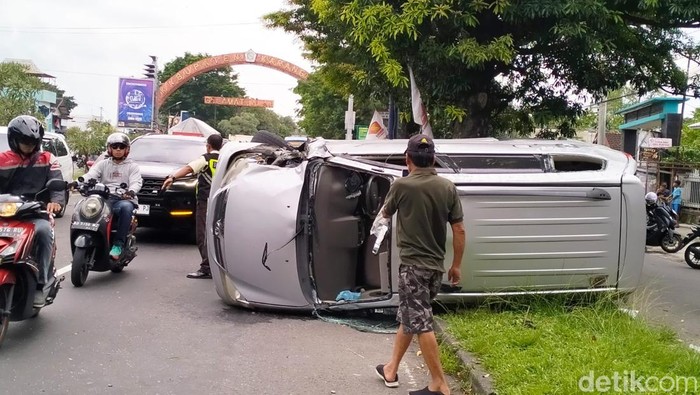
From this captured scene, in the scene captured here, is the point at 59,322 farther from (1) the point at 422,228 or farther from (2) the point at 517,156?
(2) the point at 517,156

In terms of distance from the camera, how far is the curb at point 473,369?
4.23 metres

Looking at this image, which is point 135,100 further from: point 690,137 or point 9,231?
point 9,231

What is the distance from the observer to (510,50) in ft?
32.7

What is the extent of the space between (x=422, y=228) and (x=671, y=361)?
6.48 feet

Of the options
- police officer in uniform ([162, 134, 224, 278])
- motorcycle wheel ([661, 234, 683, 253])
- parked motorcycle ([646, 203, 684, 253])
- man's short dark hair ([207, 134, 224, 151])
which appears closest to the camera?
police officer in uniform ([162, 134, 224, 278])

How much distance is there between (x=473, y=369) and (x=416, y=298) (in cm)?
→ 74

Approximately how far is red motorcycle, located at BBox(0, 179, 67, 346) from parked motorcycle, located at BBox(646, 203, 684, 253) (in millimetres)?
11608

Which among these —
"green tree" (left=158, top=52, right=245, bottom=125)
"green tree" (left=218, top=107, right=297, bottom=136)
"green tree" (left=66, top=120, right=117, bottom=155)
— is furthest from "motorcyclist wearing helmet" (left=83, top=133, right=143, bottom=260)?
"green tree" (left=158, top=52, right=245, bottom=125)

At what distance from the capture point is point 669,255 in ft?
44.8

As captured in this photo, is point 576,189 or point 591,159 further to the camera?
point 591,159

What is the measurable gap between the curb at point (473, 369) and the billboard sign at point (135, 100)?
4514 centimetres

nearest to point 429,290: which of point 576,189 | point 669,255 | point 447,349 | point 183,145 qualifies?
point 447,349

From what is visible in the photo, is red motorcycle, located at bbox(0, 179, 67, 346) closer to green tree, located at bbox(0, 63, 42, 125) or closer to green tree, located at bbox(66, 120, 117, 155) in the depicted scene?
green tree, located at bbox(0, 63, 42, 125)

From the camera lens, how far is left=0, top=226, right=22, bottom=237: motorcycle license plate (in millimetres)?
4723
